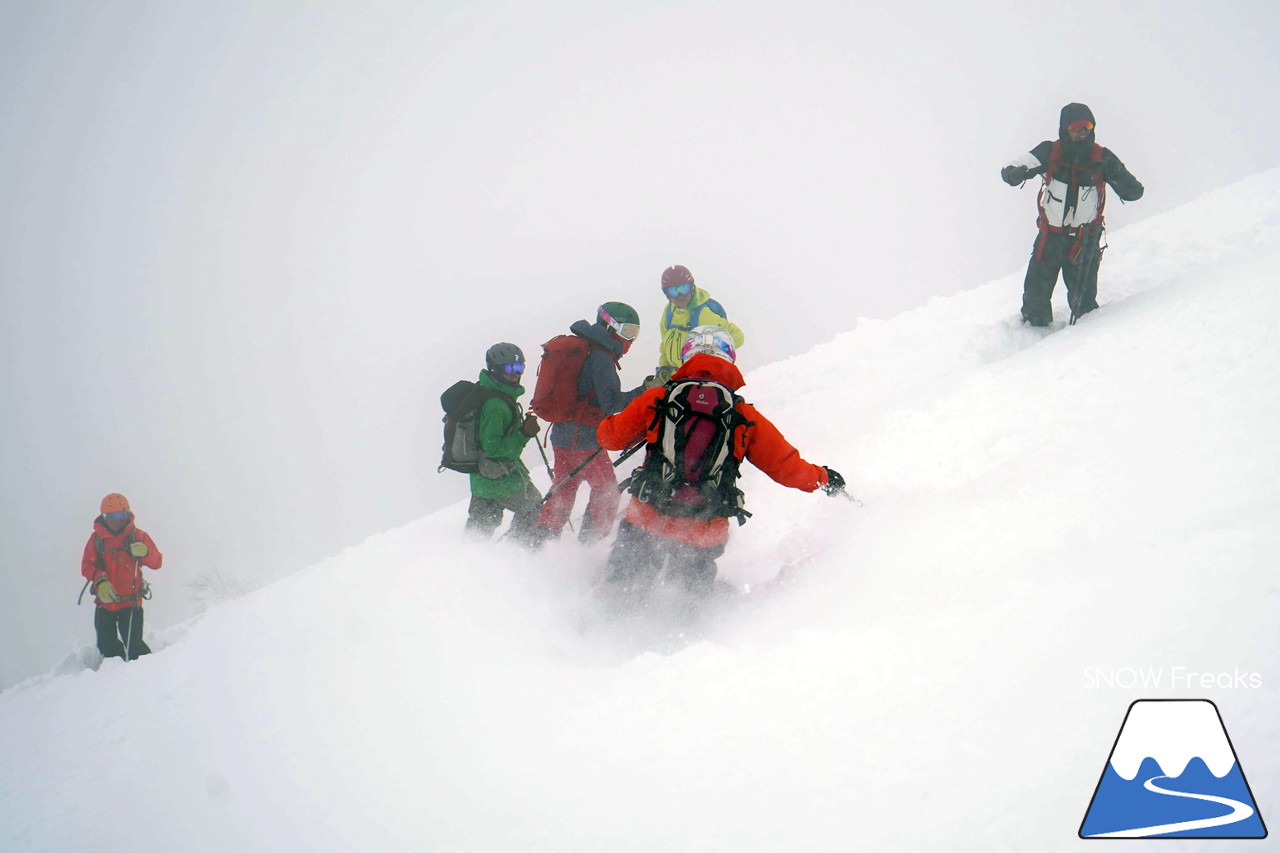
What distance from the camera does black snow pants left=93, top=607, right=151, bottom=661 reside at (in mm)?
9305

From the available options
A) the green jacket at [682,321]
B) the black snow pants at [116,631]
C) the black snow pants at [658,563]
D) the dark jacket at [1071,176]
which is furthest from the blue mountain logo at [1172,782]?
the black snow pants at [116,631]

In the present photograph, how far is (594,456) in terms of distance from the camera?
7.02 meters

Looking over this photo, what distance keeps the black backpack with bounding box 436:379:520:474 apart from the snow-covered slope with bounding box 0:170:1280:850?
0.86 meters

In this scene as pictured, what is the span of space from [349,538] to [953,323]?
116 m

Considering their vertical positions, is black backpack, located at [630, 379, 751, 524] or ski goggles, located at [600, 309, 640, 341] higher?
ski goggles, located at [600, 309, 640, 341]

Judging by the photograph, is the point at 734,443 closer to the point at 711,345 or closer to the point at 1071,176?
the point at 711,345

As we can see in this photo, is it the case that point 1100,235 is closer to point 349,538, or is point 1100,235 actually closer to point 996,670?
point 996,670

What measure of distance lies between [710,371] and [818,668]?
2.24 meters

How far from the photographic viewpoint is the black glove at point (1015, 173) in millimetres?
7891

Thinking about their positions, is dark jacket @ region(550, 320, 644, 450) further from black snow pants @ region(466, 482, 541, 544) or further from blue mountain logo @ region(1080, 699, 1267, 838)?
blue mountain logo @ region(1080, 699, 1267, 838)

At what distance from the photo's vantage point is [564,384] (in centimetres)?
701

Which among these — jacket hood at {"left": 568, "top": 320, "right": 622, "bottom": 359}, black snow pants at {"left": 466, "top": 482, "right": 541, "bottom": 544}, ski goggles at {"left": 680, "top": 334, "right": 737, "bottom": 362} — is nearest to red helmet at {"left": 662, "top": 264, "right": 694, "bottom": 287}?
jacket hood at {"left": 568, "top": 320, "right": 622, "bottom": 359}

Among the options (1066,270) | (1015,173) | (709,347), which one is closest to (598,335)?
(709,347)

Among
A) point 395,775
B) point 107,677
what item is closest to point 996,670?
point 395,775
